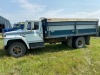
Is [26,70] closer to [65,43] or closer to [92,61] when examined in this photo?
[92,61]

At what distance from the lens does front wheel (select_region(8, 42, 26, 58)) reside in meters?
9.01

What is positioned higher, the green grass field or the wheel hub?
the wheel hub

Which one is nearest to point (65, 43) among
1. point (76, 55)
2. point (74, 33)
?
point (74, 33)

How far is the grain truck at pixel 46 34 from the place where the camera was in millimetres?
9038

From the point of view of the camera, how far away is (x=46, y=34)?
964 cm

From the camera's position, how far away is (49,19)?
9539 millimetres

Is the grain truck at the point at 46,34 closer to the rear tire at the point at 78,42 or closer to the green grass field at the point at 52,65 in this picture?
the rear tire at the point at 78,42

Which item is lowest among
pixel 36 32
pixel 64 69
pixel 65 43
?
pixel 64 69

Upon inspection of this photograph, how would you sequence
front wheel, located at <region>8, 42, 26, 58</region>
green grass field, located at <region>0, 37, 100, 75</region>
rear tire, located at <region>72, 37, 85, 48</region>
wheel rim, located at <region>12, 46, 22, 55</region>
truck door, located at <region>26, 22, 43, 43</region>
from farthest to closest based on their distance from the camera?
rear tire, located at <region>72, 37, 85, 48</region> < truck door, located at <region>26, 22, 43, 43</region> < wheel rim, located at <region>12, 46, 22, 55</region> < front wheel, located at <region>8, 42, 26, 58</region> < green grass field, located at <region>0, 37, 100, 75</region>

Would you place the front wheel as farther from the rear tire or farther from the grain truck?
the rear tire

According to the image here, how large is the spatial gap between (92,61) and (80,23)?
3.12 metres

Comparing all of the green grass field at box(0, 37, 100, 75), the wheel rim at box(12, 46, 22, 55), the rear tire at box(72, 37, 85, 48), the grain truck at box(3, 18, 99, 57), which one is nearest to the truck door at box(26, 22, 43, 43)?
the grain truck at box(3, 18, 99, 57)

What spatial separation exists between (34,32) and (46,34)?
72 cm

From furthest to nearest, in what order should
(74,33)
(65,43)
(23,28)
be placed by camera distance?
(65,43) < (74,33) < (23,28)
